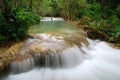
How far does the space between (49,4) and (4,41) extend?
2747cm

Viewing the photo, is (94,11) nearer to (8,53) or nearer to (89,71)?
(89,71)

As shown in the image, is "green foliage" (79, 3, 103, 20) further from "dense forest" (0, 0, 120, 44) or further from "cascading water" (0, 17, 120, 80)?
"cascading water" (0, 17, 120, 80)

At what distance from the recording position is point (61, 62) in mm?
7625

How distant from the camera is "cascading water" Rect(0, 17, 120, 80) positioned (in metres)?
6.91

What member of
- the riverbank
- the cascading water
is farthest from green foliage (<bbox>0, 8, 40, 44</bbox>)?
the cascading water

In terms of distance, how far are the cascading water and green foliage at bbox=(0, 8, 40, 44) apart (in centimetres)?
67

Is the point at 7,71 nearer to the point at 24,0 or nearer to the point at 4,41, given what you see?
the point at 4,41

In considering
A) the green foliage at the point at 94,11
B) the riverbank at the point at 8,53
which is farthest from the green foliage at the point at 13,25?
the green foliage at the point at 94,11

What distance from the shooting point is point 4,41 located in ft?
26.6

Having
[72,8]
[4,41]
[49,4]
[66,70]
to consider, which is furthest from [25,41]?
[49,4]

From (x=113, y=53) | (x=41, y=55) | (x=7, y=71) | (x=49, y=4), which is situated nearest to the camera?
(x=7, y=71)

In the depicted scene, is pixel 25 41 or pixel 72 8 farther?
pixel 72 8

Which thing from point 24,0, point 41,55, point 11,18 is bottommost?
point 41,55

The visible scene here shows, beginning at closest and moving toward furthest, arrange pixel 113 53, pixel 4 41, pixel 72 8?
pixel 4 41
pixel 113 53
pixel 72 8
